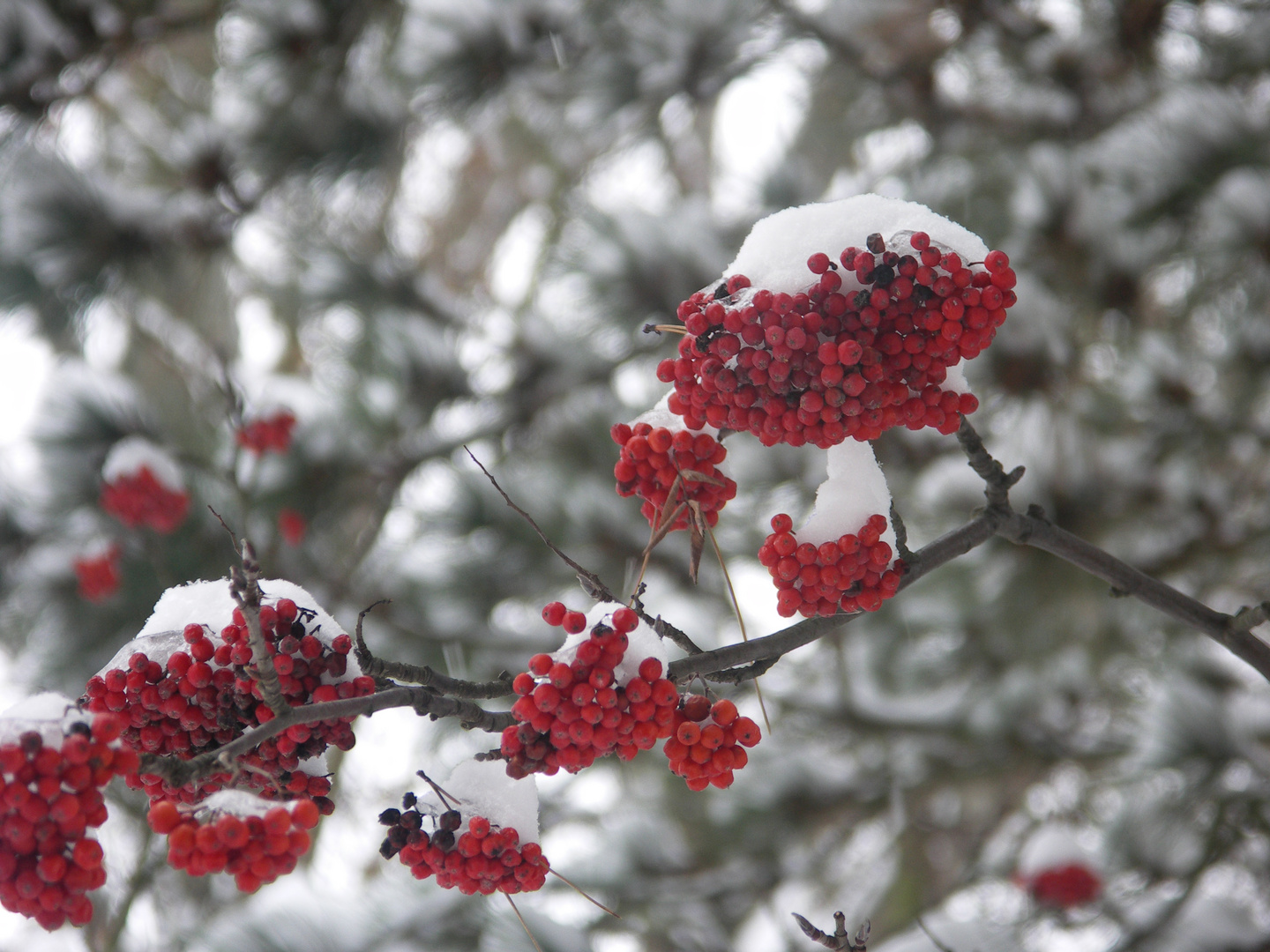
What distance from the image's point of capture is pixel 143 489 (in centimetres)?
270

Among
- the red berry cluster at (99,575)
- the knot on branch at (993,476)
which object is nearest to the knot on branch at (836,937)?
the knot on branch at (993,476)

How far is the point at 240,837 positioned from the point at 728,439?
2.39 meters

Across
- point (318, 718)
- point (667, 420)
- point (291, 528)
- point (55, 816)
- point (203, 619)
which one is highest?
point (291, 528)

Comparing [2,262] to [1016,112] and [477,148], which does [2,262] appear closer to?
[1016,112]

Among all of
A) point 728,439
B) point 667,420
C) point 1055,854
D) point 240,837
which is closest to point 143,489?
point 728,439

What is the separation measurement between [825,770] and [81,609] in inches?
105

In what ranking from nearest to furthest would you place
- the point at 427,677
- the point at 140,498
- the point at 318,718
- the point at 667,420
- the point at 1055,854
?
1. the point at 318,718
2. the point at 427,677
3. the point at 667,420
4. the point at 140,498
5. the point at 1055,854

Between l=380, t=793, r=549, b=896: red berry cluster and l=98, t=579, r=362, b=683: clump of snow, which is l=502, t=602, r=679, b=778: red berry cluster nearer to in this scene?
l=380, t=793, r=549, b=896: red berry cluster

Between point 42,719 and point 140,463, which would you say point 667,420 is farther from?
point 140,463

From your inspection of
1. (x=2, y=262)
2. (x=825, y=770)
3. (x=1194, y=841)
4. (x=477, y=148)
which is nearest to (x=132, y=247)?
(x=2, y=262)

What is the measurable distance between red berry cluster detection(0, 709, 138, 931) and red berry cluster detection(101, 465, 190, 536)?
2.19 metres

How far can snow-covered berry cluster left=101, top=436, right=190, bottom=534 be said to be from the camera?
2691 millimetres

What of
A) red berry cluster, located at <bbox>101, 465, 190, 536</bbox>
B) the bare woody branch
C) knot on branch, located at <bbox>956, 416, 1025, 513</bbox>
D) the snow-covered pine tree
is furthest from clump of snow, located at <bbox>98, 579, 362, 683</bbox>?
red berry cluster, located at <bbox>101, 465, 190, 536</bbox>

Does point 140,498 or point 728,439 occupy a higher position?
point 728,439
